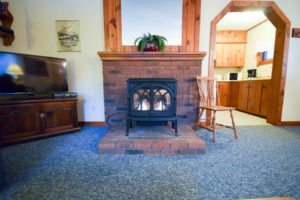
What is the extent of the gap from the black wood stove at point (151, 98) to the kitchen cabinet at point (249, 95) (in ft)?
8.04

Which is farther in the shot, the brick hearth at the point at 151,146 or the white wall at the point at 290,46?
the white wall at the point at 290,46

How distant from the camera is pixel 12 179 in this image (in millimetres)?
1240

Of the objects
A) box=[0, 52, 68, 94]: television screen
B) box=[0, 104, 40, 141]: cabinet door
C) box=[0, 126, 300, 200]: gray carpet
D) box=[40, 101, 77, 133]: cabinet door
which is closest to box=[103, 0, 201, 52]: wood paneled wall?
box=[0, 52, 68, 94]: television screen

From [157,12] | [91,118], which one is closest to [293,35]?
[157,12]

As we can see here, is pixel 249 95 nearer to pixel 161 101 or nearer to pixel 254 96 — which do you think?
pixel 254 96

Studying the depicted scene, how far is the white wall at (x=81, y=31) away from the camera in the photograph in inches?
98.2

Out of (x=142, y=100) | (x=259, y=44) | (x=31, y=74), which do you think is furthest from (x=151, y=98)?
(x=259, y=44)

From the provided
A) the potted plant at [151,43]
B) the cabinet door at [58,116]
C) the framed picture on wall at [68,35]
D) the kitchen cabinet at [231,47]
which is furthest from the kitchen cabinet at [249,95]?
the framed picture on wall at [68,35]

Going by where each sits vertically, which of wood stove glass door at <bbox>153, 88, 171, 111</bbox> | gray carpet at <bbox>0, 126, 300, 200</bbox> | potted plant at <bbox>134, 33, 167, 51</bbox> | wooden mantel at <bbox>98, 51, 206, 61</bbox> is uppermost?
potted plant at <bbox>134, 33, 167, 51</bbox>

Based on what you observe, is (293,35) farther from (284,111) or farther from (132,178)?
(132,178)

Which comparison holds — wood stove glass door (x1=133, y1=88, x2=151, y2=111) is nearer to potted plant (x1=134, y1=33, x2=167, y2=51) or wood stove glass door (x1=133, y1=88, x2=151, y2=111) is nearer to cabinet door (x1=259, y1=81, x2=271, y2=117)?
potted plant (x1=134, y1=33, x2=167, y2=51)

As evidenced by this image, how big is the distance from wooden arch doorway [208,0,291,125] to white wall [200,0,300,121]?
8 cm

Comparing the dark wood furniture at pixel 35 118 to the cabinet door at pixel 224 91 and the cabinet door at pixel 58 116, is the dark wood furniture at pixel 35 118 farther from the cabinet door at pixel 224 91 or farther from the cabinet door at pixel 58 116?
the cabinet door at pixel 224 91

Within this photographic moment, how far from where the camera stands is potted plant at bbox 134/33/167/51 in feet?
7.72
